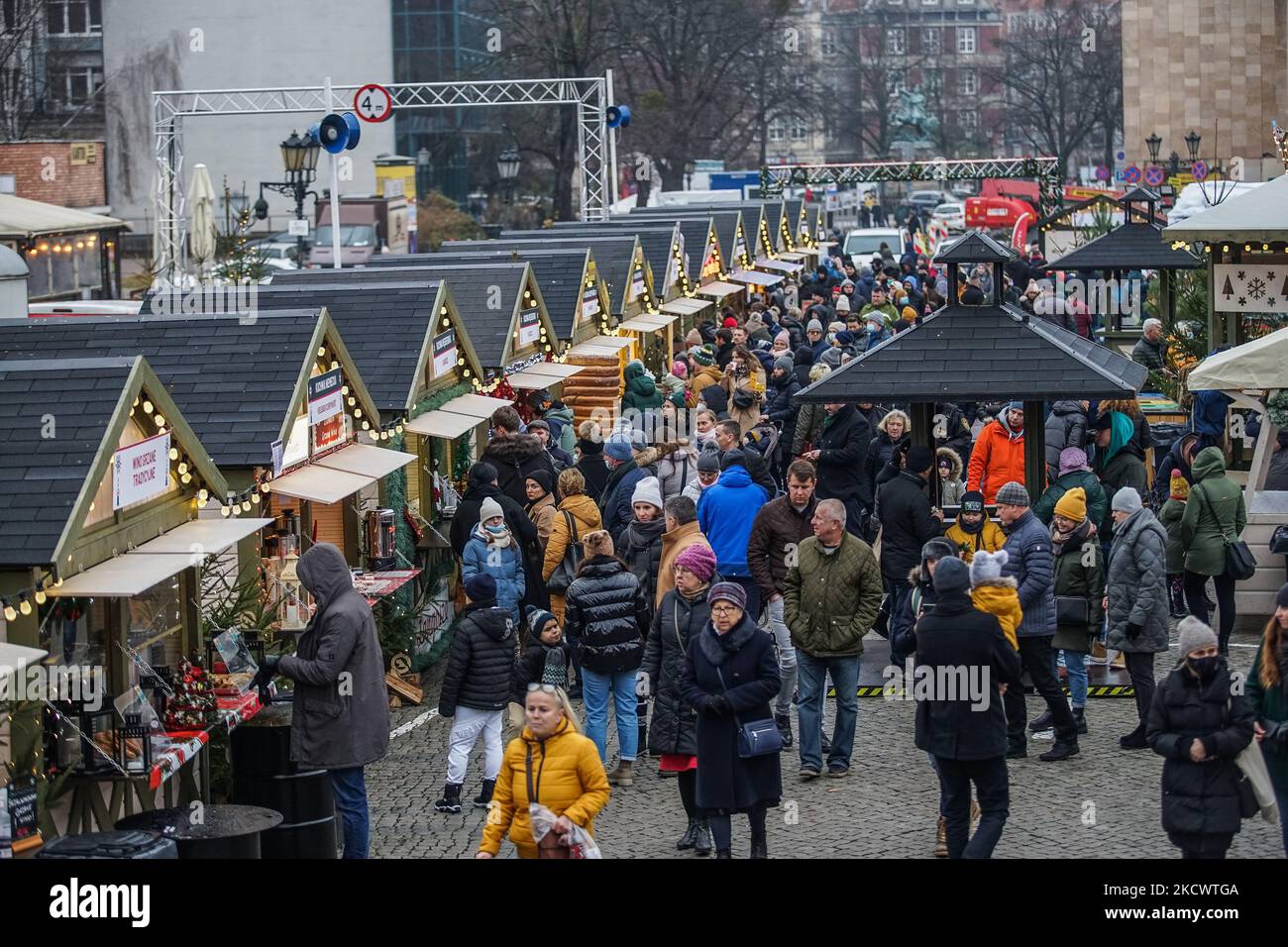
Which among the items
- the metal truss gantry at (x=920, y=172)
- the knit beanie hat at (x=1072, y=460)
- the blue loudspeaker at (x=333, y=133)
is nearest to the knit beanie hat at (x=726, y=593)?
the knit beanie hat at (x=1072, y=460)

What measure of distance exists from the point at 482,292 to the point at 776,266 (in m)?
20.4

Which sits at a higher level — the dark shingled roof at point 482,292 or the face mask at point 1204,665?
the dark shingled roof at point 482,292

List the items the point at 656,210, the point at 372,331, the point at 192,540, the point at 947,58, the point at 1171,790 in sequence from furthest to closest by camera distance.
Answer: the point at 947,58, the point at 656,210, the point at 372,331, the point at 192,540, the point at 1171,790

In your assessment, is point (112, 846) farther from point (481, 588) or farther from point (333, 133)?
point (333, 133)

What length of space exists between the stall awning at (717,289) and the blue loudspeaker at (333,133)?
34.6 ft

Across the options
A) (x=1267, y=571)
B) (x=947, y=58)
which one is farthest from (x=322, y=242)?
(x=947, y=58)

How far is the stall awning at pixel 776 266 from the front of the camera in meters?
39.9

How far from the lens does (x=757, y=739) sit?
374 inches

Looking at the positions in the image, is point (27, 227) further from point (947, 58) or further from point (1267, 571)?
point (947, 58)

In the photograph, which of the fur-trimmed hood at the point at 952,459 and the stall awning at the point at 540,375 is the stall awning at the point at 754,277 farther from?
the fur-trimmed hood at the point at 952,459

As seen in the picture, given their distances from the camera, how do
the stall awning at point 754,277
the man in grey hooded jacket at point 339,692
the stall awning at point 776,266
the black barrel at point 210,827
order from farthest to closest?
the stall awning at point 776,266
the stall awning at point 754,277
the man in grey hooded jacket at point 339,692
the black barrel at point 210,827

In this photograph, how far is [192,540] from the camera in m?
10.7

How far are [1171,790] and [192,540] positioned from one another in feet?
16.6

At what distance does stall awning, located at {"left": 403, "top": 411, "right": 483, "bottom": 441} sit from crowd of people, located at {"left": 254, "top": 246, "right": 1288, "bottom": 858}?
0.99 ft
